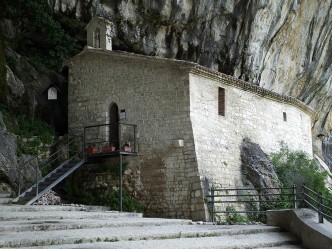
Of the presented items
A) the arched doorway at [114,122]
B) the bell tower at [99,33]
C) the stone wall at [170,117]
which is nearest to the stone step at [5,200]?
the stone wall at [170,117]

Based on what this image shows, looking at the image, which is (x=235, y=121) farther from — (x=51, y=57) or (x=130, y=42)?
(x=51, y=57)

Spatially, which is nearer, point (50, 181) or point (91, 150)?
point (50, 181)

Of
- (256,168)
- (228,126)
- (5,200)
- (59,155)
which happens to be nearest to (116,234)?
(5,200)

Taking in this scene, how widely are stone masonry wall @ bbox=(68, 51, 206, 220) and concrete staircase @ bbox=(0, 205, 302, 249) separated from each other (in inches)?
159

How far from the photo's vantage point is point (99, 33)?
20469 millimetres

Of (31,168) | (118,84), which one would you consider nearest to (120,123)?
(118,84)

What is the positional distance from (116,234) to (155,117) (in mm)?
8781

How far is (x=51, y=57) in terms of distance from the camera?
2202cm

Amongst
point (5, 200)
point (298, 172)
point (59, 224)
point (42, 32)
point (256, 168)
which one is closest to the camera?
point (59, 224)

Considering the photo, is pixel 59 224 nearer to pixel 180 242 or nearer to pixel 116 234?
pixel 116 234

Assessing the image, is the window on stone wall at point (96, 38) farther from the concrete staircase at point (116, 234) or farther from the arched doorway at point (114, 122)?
the concrete staircase at point (116, 234)

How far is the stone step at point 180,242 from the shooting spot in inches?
350

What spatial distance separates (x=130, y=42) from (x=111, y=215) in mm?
10460

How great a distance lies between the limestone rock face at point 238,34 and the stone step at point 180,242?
497 inches
